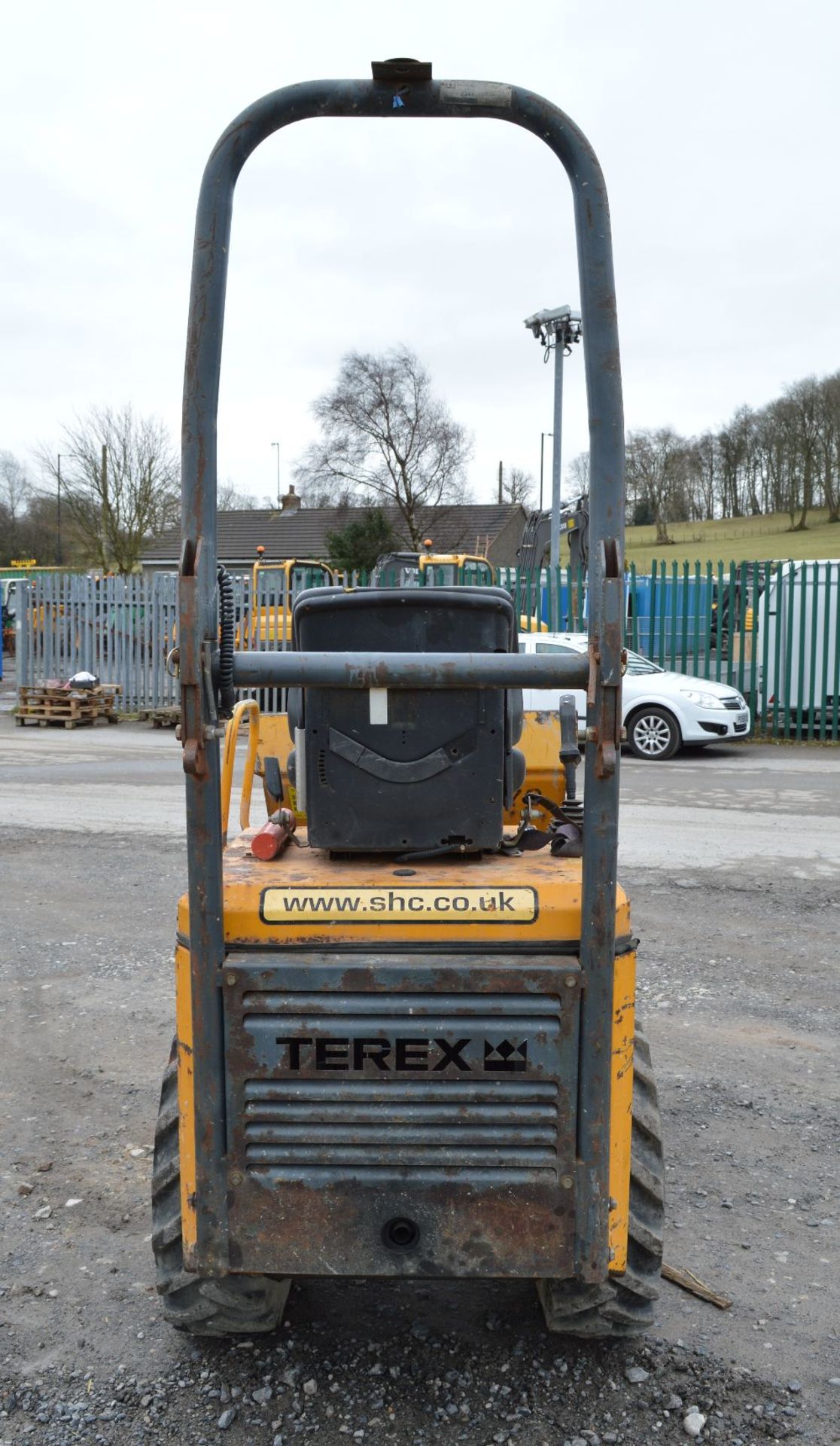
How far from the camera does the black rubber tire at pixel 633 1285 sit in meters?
2.87

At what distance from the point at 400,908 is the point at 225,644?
72 centimetres

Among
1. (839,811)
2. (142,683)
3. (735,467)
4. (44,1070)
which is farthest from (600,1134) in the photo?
(735,467)

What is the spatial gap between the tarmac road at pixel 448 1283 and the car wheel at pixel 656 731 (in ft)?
21.8

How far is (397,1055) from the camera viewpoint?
2637 mm

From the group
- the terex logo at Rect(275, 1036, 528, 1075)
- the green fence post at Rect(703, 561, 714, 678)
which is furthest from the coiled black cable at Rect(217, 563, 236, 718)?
the green fence post at Rect(703, 561, 714, 678)

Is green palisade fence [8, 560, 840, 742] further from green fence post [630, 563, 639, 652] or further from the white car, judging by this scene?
the white car

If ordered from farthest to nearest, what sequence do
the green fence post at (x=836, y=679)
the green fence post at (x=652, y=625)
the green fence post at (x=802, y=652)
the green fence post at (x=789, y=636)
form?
the green fence post at (x=652, y=625) < the green fence post at (x=789, y=636) < the green fence post at (x=802, y=652) < the green fence post at (x=836, y=679)

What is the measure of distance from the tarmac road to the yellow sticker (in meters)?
1.26

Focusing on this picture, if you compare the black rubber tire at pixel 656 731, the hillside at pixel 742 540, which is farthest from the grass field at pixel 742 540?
the black rubber tire at pixel 656 731

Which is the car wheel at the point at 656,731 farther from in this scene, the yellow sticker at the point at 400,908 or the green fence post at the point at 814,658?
the yellow sticker at the point at 400,908

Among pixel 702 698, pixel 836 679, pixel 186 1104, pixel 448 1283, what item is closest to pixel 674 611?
pixel 836 679

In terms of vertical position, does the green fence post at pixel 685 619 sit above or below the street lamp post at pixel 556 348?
below

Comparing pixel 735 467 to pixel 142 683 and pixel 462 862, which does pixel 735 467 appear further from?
pixel 462 862

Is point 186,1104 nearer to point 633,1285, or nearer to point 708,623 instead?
point 633,1285
